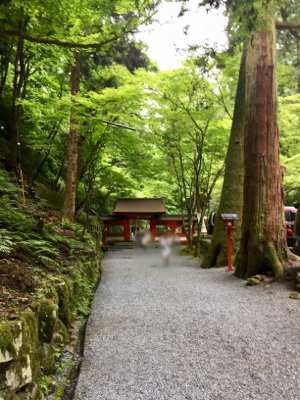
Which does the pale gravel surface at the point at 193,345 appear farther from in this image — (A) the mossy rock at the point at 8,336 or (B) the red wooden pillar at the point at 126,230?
(B) the red wooden pillar at the point at 126,230

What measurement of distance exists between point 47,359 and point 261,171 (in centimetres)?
539

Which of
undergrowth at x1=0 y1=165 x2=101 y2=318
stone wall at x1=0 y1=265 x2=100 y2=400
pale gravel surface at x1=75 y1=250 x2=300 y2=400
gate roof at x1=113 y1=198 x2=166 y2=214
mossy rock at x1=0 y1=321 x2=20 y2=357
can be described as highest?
gate roof at x1=113 y1=198 x2=166 y2=214

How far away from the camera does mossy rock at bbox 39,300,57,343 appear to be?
2.65 meters

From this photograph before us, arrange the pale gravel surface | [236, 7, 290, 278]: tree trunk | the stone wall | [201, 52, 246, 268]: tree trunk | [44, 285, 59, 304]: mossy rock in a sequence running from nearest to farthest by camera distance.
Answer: the stone wall < the pale gravel surface < [44, 285, 59, 304]: mossy rock < [236, 7, 290, 278]: tree trunk < [201, 52, 246, 268]: tree trunk

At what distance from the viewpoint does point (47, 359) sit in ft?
8.45

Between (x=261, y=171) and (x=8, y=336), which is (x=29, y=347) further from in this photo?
(x=261, y=171)

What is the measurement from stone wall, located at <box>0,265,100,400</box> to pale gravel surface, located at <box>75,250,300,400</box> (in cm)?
37

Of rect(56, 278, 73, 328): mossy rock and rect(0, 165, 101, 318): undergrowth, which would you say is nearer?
rect(0, 165, 101, 318): undergrowth

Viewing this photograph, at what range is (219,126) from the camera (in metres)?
10.5

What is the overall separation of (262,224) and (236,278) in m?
1.31

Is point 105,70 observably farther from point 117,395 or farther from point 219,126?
point 117,395

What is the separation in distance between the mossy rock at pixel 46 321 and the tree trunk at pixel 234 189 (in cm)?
608

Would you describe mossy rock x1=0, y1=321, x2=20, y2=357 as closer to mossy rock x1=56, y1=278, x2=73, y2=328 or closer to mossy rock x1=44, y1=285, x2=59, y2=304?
mossy rock x1=44, y1=285, x2=59, y2=304

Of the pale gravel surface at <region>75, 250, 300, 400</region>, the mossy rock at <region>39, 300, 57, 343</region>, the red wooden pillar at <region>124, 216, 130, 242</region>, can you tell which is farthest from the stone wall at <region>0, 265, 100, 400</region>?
the red wooden pillar at <region>124, 216, 130, 242</region>
